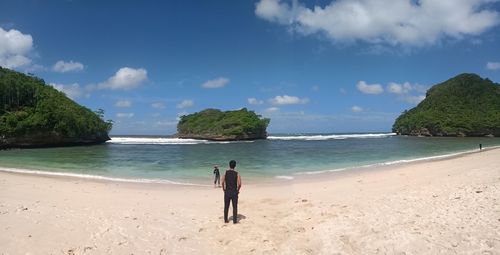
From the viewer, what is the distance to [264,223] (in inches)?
401

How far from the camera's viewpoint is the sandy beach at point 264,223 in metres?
7.62

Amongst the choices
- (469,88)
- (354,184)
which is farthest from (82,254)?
(469,88)

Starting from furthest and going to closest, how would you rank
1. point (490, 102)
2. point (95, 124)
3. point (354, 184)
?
point (490, 102) → point (95, 124) → point (354, 184)

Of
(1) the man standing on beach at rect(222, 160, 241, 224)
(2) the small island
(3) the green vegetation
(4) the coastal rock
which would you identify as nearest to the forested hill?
(4) the coastal rock

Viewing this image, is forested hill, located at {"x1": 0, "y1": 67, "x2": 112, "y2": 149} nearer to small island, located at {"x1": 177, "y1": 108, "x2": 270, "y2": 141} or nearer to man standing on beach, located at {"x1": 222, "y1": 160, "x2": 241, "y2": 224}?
small island, located at {"x1": 177, "y1": 108, "x2": 270, "y2": 141}

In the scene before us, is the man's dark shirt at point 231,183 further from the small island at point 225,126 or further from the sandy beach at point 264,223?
the small island at point 225,126

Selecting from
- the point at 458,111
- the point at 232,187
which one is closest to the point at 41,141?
the point at 232,187

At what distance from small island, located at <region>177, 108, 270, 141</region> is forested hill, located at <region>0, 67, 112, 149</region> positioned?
32466mm

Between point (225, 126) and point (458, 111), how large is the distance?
290 ft

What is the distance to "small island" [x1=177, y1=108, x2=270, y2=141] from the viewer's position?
98750 millimetres

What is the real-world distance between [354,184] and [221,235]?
990 cm

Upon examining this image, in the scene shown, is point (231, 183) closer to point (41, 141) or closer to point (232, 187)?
point (232, 187)

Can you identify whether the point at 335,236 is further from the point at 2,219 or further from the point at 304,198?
the point at 2,219

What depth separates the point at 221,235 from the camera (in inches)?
360
